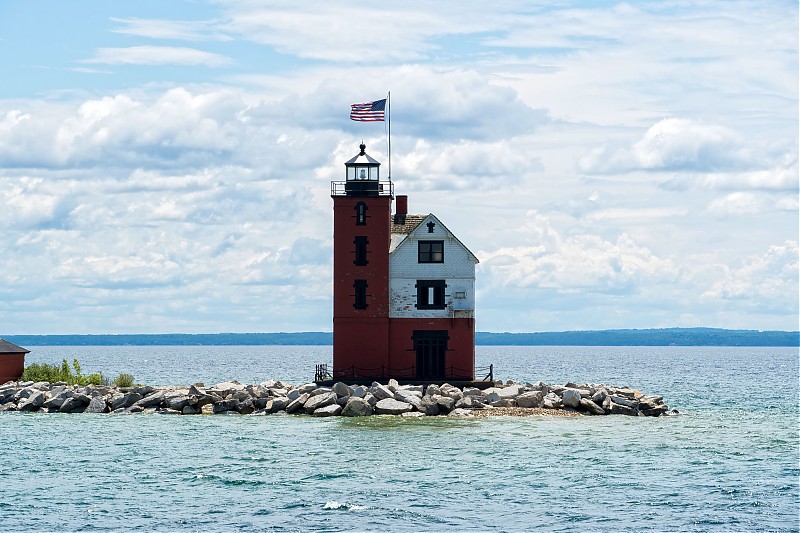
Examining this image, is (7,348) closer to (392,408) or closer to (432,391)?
(392,408)

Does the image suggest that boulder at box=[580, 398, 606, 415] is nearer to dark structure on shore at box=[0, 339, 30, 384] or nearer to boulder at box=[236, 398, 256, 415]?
boulder at box=[236, 398, 256, 415]

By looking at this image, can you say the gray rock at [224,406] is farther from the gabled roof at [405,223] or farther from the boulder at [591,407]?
the boulder at [591,407]

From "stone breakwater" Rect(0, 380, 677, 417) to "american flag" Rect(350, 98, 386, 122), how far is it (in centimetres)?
1175

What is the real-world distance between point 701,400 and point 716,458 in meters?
30.6

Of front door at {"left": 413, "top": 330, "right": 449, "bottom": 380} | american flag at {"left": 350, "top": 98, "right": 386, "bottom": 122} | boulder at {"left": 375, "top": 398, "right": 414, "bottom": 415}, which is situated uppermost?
american flag at {"left": 350, "top": 98, "right": 386, "bottom": 122}

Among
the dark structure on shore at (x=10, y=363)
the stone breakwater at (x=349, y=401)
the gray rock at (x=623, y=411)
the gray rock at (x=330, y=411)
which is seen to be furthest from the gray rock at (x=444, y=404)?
the dark structure on shore at (x=10, y=363)

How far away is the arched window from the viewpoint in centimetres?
5072

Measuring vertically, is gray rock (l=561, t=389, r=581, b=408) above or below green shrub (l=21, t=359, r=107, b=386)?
below

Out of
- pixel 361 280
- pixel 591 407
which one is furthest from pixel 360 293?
pixel 591 407

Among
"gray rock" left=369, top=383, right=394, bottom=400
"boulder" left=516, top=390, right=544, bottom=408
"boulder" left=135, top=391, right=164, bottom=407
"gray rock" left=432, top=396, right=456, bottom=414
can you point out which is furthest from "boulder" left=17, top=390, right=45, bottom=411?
"boulder" left=516, top=390, right=544, bottom=408

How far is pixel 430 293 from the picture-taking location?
51.3m

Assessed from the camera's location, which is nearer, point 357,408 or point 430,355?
point 357,408

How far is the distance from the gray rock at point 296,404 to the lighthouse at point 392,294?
3.92 metres

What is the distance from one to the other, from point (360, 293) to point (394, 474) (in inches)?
796
